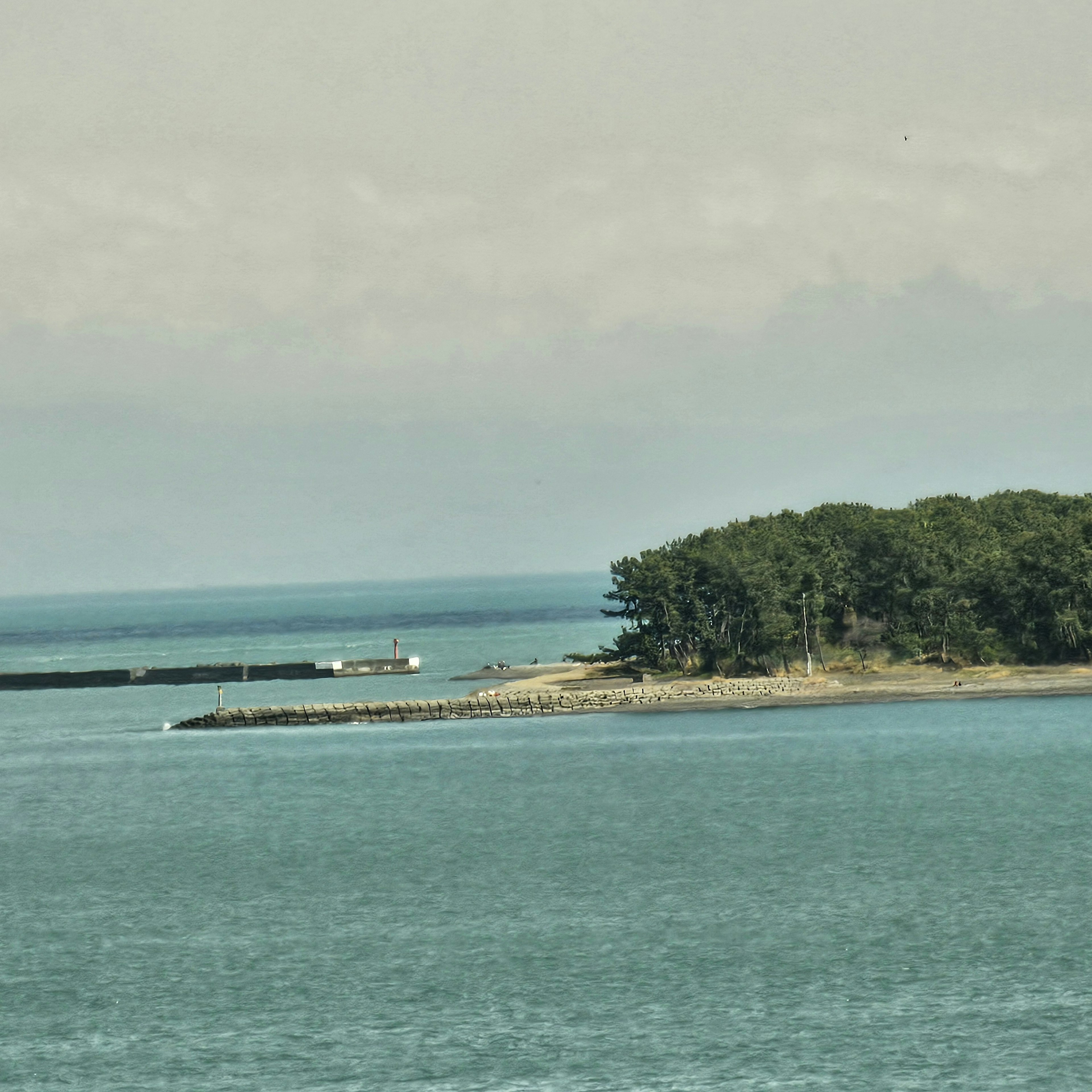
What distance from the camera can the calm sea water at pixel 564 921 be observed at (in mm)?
34062

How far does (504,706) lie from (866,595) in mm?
35108

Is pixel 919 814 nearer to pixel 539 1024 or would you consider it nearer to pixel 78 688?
pixel 539 1024

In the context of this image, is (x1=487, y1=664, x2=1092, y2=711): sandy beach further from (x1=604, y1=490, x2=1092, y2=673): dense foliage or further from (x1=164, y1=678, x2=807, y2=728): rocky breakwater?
(x1=604, y1=490, x2=1092, y2=673): dense foliage

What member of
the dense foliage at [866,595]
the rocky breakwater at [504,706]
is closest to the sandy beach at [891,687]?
the rocky breakwater at [504,706]

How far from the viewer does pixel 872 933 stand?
4394cm

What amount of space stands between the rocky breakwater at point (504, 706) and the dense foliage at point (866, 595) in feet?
20.1

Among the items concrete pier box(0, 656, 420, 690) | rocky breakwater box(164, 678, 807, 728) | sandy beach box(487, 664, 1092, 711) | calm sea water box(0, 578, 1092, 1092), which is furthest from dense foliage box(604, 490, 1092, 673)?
concrete pier box(0, 656, 420, 690)

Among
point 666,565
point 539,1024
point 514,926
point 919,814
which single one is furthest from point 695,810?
point 666,565

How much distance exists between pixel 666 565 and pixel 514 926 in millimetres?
80556

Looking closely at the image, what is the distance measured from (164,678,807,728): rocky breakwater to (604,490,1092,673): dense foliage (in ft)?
20.1

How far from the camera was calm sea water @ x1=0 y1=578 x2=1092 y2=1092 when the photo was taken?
3406 centimetres

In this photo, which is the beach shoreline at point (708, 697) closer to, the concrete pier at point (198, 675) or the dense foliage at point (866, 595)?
the dense foliage at point (866, 595)

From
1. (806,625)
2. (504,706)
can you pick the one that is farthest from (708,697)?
(504,706)

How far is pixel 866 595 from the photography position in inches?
5030
